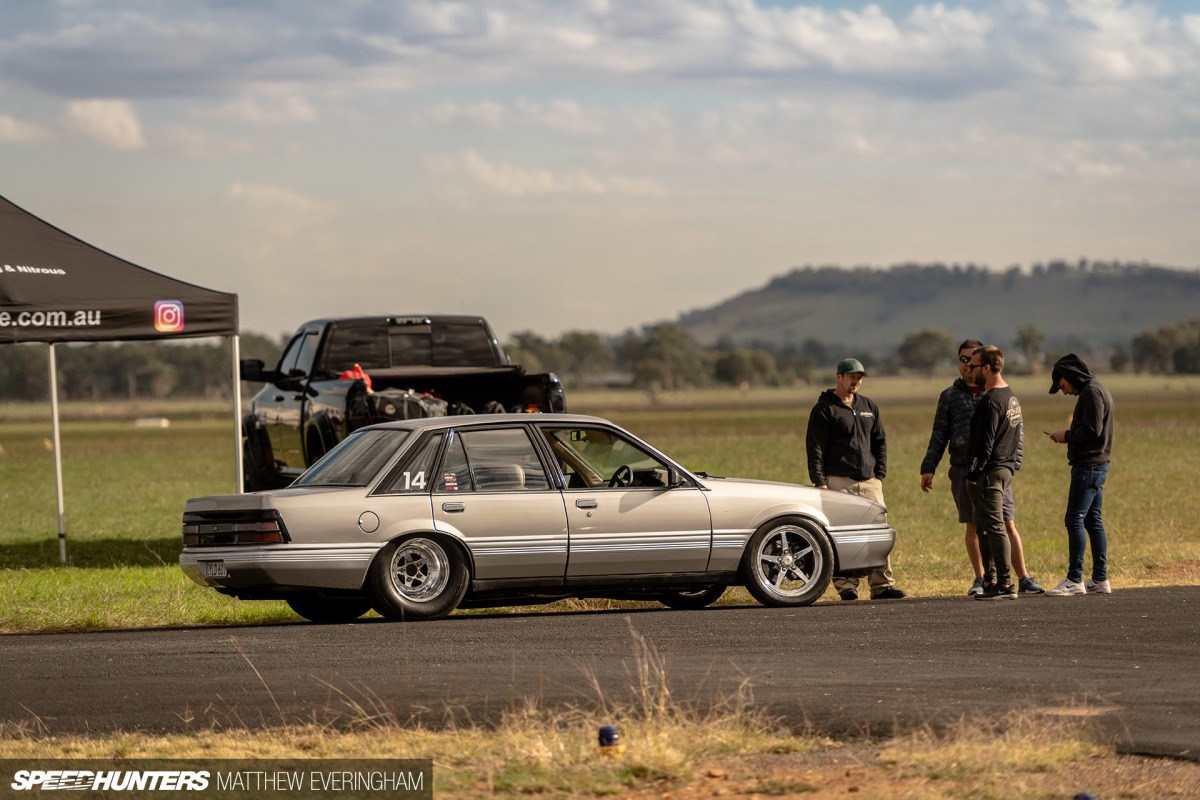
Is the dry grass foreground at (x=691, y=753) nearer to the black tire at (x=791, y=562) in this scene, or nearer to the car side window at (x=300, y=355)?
the black tire at (x=791, y=562)

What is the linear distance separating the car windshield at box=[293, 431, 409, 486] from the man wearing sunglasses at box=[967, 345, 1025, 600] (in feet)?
13.8

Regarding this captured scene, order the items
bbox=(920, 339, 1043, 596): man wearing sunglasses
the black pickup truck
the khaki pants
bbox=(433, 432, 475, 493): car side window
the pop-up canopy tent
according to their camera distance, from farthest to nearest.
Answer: the black pickup truck → the pop-up canopy tent → the khaki pants → bbox=(920, 339, 1043, 596): man wearing sunglasses → bbox=(433, 432, 475, 493): car side window

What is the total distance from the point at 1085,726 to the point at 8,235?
38.2ft

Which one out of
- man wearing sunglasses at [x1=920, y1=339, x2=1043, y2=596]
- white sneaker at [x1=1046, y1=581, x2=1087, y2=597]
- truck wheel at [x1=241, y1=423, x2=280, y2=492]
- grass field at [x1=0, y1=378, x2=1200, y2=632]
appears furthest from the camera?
truck wheel at [x1=241, y1=423, x2=280, y2=492]

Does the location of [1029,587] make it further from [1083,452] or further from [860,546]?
[860,546]

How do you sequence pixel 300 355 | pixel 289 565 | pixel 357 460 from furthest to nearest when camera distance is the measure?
pixel 300 355 → pixel 357 460 → pixel 289 565

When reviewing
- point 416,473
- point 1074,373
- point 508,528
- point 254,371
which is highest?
point 254,371

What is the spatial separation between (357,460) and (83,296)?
4.96 metres

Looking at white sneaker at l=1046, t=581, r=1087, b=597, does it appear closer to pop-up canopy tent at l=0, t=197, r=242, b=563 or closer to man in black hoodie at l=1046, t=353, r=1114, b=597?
man in black hoodie at l=1046, t=353, r=1114, b=597

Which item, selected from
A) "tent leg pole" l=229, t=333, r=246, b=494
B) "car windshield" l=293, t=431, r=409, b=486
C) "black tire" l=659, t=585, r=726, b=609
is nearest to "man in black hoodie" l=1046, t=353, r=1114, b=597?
"black tire" l=659, t=585, r=726, b=609

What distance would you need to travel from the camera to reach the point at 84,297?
47.2 ft

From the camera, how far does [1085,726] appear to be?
6.55 m

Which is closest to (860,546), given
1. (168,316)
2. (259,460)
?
(168,316)

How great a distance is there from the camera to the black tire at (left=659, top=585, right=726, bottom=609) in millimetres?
11630
